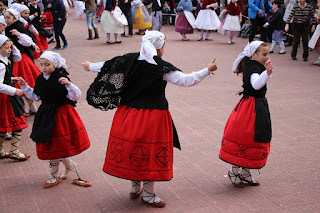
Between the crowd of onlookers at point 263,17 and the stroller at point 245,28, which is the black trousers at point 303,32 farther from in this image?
the stroller at point 245,28

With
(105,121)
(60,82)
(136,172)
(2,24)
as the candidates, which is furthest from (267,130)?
(2,24)

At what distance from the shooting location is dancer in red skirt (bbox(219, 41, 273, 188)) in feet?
16.3

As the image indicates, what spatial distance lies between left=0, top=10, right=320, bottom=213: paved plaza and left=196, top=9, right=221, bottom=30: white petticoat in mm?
7079

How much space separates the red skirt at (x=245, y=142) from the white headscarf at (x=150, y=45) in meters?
1.24

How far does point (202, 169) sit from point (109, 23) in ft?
36.0

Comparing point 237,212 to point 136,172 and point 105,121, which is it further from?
point 105,121

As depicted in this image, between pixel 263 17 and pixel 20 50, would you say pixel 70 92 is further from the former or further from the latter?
pixel 263 17

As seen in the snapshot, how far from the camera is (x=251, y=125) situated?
16.3ft

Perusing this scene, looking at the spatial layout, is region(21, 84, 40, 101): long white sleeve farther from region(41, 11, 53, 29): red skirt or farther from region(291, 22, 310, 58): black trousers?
region(41, 11, 53, 29): red skirt

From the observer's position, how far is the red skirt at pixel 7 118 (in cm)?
609

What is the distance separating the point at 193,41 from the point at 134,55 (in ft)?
42.3

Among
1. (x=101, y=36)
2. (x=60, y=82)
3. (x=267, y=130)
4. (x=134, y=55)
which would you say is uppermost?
(x=134, y=55)

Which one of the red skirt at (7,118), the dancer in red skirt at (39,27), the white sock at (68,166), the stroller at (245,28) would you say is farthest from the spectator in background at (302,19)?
the white sock at (68,166)

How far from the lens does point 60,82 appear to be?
16.6 ft
